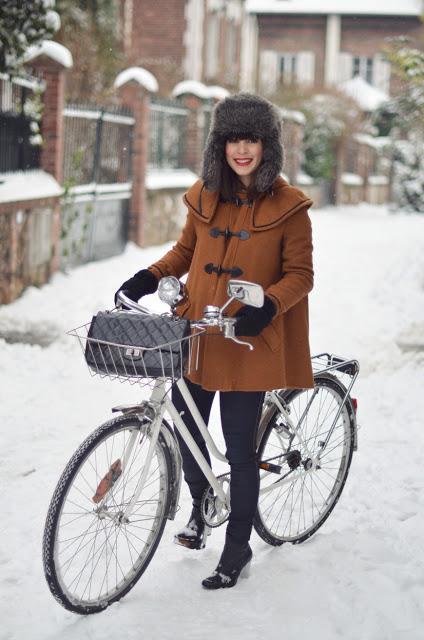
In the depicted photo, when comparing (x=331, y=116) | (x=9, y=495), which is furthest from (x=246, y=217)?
(x=331, y=116)

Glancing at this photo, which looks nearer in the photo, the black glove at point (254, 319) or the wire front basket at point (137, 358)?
the wire front basket at point (137, 358)

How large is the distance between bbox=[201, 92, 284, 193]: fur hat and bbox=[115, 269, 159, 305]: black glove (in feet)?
1.29

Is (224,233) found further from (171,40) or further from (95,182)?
(171,40)

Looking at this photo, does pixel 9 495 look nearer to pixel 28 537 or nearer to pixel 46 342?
pixel 28 537

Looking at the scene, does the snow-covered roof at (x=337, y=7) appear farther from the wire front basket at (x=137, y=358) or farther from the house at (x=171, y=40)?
the wire front basket at (x=137, y=358)

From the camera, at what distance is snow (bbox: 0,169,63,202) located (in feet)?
34.6

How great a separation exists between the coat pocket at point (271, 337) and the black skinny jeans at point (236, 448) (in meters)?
0.19

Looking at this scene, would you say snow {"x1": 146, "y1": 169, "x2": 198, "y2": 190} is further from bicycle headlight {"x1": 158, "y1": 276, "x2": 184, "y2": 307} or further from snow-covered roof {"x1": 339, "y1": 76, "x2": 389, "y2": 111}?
snow-covered roof {"x1": 339, "y1": 76, "x2": 389, "y2": 111}

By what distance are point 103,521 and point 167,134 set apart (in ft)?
47.7

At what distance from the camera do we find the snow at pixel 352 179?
33.7 metres

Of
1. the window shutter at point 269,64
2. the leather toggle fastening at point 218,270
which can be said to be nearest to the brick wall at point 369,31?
the window shutter at point 269,64

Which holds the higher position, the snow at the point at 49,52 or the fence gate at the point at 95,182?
the snow at the point at 49,52

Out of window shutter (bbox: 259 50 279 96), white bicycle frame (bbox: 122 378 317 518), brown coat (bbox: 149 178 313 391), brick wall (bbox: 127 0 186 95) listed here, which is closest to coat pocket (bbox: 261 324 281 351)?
brown coat (bbox: 149 178 313 391)

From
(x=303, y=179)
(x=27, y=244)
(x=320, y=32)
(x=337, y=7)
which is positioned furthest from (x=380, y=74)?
(x=27, y=244)
